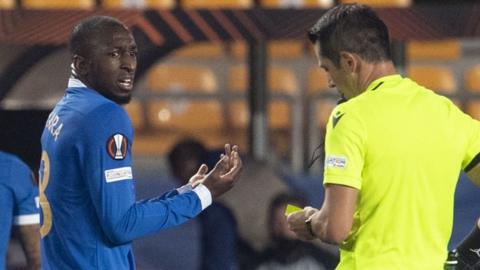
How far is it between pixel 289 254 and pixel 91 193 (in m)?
3.60

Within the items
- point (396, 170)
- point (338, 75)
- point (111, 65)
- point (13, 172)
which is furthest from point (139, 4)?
point (396, 170)

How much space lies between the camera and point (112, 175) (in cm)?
369

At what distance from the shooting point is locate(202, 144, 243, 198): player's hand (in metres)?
3.96

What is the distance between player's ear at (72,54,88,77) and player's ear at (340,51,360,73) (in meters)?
0.80

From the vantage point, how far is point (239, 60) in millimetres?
9117

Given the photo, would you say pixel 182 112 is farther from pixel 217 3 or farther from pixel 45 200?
pixel 45 200

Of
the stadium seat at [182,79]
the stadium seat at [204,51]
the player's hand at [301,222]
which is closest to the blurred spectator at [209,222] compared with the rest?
the stadium seat at [182,79]

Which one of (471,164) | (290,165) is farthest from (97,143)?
(290,165)

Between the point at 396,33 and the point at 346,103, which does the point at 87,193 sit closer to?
the point at 346,103

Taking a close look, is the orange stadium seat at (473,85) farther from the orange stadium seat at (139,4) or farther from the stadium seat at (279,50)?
the orange stadium seat at (139,4)

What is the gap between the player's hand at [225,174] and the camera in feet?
13.0

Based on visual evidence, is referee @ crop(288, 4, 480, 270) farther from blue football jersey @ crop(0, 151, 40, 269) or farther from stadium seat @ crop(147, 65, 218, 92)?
stadium seat @ crop(147, 65, 218, 92)


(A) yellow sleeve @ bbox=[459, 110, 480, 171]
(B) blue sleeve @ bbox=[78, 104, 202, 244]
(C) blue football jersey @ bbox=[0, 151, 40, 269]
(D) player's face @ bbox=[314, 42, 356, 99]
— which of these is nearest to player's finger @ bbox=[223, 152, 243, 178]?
(B) blue sleeve @ bbox=[78, 104, 202, 244]

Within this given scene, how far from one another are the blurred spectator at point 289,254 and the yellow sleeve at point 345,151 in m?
3.77
